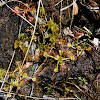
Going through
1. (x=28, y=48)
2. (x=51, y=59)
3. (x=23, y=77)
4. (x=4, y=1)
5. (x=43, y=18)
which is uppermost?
(x=4, y=1)

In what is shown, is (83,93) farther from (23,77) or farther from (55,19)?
(55,19)

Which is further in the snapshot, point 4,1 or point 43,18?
point 43,18

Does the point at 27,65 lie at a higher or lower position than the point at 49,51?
lower

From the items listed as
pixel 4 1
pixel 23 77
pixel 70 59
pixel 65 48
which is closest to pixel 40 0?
pixel 4 1

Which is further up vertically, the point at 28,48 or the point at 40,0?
the point at 40,0

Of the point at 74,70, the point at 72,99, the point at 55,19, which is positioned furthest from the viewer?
the point at 55,19

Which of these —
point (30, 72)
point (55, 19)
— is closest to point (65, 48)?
point (55, 19)

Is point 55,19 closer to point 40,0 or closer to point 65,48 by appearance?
point 40,0

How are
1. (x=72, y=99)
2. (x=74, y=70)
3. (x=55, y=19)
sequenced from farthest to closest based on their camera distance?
(x=55, y=19) → (x=74, y=70) → (x=72, y=99)

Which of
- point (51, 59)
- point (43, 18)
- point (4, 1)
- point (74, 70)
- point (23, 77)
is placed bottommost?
point (23, 77)
